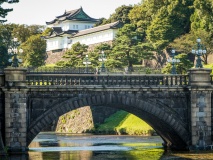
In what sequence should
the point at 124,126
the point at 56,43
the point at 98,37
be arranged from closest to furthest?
1. the point at 124,126
2. the point at 98,37
3. the point at 56,43

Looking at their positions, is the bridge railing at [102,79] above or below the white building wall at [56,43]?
below

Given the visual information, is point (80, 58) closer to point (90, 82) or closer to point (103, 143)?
point (103, 143)

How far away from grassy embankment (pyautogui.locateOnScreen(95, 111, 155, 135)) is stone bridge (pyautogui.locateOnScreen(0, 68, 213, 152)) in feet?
83.5

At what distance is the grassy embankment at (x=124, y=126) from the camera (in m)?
83.0

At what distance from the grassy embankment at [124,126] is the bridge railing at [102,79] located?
83.9ft

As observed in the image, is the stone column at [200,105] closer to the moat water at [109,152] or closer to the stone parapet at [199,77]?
the stone parapet at [199,77]

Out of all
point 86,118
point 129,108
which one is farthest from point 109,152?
point 86,118

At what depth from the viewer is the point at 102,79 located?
54406mm

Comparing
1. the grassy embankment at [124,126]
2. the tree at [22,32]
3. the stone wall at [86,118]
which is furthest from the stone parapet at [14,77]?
the tree at [22,32]

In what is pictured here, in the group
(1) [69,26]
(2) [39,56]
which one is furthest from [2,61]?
(1) [69,26]

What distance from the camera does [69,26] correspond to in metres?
164

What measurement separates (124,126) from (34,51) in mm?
66266

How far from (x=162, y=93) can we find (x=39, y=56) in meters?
91.5

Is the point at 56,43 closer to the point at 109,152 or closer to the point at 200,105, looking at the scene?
the point at 109,152
